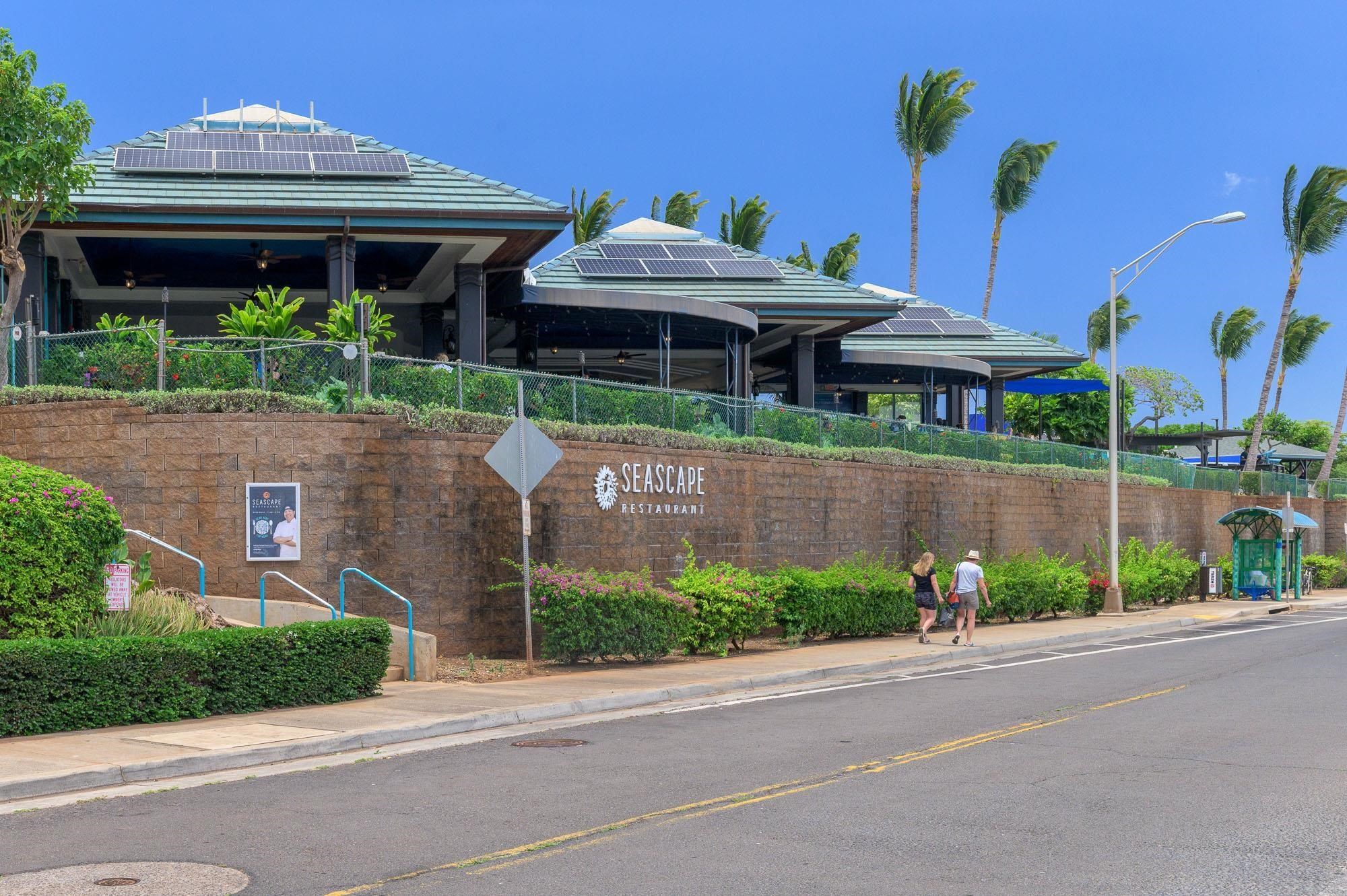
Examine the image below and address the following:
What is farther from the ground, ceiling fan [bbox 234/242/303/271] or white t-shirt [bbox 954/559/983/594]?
ceiling fan [bbox 234/242/303/271]

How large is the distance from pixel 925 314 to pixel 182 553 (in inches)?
1259

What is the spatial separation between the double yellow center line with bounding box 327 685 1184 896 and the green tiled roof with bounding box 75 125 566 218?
14375mm

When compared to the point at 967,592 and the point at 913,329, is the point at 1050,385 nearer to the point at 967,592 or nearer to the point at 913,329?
the point at 913,329

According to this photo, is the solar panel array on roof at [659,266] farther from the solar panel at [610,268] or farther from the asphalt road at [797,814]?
the asphalt road at [797,814]

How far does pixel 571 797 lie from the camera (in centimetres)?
941

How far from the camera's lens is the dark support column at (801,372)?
3378 centimetres

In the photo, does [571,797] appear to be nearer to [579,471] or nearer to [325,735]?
[325,735]

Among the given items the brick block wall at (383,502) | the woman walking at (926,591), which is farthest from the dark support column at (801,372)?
the woman walking at (926,591)

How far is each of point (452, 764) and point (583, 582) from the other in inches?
282

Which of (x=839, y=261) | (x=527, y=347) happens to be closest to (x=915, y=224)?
(x=839, y=261)

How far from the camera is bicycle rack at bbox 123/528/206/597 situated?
1584cm

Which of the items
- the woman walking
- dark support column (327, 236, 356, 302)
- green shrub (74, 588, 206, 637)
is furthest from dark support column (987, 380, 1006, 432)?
green shrub (74, 588, 206, 637)

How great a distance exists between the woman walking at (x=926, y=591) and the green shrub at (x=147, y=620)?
40.3 feet

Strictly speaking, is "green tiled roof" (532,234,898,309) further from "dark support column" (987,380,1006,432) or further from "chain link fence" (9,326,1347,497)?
"dark support column" (987,380,1006,432)
